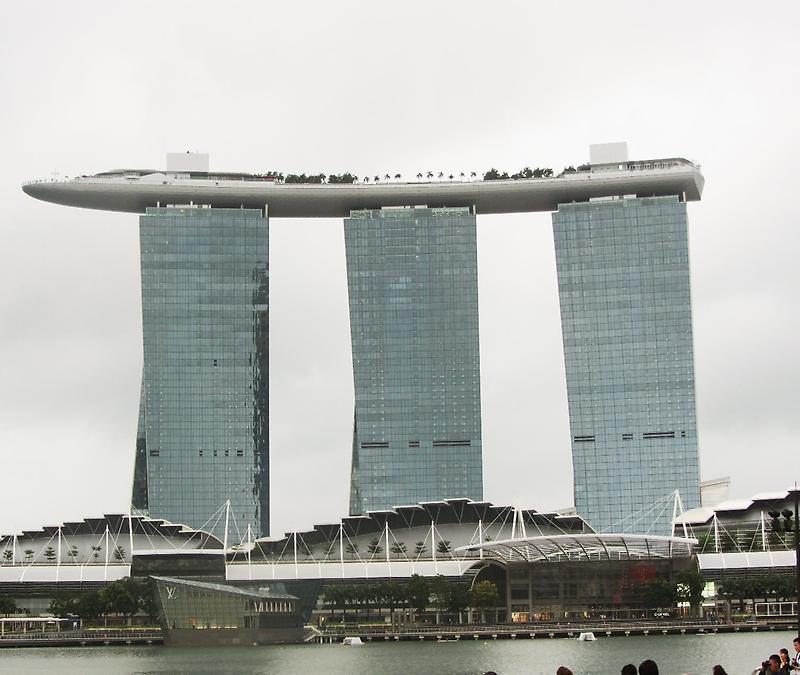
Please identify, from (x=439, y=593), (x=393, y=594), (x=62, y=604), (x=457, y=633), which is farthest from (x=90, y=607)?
(x=457, y=633)

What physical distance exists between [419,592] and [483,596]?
27.1 feet

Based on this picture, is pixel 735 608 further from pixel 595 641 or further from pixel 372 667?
pixel 372 667

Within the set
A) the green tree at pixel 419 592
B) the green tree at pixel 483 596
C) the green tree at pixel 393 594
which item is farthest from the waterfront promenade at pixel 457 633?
the green tree at pixel 393 594

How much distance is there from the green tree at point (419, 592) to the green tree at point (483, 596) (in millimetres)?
5821

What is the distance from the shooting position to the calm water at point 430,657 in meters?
114

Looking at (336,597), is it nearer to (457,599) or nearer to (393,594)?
(393,594)

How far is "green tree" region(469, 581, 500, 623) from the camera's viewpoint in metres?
184

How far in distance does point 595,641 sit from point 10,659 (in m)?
59.6

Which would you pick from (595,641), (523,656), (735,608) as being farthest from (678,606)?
(523,656)

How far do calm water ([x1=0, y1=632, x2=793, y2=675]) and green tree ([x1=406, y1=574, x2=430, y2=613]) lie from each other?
25.4 m

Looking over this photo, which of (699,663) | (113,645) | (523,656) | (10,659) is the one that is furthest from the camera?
(113,645)

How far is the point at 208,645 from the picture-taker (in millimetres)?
148375

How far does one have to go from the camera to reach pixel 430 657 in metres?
132

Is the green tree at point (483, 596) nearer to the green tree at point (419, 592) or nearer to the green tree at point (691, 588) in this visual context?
the green tree at point (419, 592)
